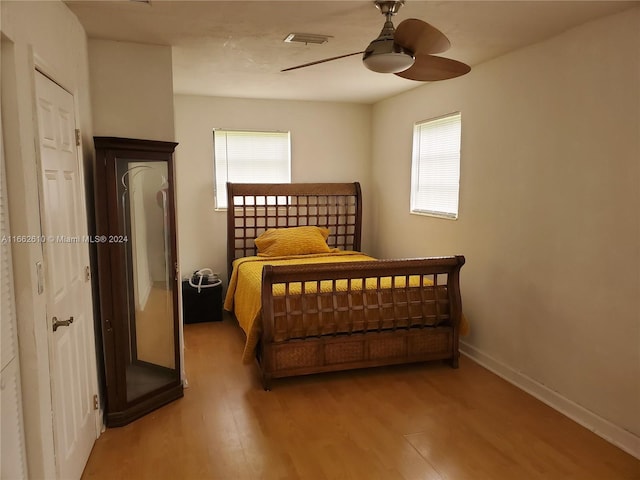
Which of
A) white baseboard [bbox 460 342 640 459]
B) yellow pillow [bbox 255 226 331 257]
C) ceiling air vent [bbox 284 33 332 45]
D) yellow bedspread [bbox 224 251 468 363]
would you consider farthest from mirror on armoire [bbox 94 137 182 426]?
white baseboard [bbox 460 342 640 459]

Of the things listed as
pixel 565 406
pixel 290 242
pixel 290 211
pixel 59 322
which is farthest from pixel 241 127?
pixel 565 406

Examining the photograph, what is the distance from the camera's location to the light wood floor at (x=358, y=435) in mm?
2416

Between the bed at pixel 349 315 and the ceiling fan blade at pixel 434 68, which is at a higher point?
the ceiling fan blade at pixel 434 68

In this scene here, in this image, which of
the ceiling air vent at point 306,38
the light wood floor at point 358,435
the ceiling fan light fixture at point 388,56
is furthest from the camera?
the ceiling air vent at point 306,38

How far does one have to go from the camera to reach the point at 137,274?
294cm

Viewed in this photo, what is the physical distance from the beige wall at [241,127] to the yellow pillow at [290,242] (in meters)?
0.59

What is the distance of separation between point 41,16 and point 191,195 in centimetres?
312

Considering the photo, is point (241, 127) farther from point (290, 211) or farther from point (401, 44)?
point (401, 44)

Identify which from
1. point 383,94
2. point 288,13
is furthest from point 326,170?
point 288,13

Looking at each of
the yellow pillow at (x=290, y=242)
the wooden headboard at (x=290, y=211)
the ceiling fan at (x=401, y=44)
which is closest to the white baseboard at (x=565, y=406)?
the yellow pillow at (x=290, y=242)

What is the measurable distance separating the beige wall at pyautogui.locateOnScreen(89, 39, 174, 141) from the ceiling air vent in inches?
32.4

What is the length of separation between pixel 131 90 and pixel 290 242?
7.36 ft

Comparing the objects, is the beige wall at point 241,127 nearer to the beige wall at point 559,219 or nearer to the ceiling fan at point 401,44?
the beige wall at point 559,219

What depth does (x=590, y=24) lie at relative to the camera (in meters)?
2.75
